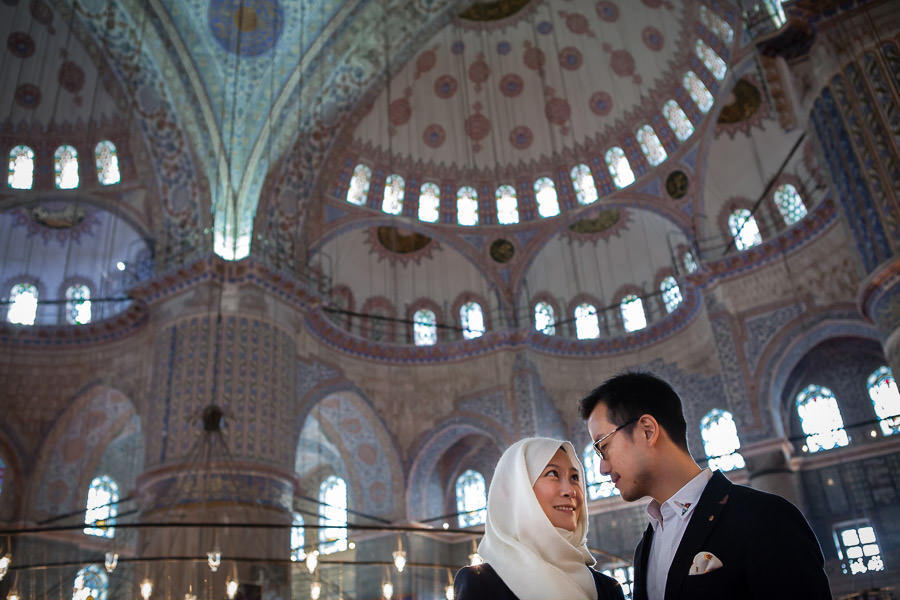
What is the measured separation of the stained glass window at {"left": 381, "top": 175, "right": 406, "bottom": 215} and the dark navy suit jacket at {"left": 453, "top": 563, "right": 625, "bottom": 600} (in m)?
16.2

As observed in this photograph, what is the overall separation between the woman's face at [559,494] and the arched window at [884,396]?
47.1 ft

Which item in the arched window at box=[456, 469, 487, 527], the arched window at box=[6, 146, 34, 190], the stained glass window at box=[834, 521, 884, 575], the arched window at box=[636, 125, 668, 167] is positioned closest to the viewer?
the stained glass window at box=[834, 521, 884, 575]

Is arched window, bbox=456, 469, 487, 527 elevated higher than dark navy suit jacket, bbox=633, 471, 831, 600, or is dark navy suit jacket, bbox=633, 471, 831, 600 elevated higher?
arched window, bbox=456, 469, 487, 527

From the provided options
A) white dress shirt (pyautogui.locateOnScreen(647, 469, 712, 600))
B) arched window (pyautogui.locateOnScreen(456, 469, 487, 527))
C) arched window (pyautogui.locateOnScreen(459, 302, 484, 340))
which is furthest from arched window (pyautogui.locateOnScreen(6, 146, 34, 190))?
white dress shirt (pyautogui.locateOnScreen(647, 469, 712, 600))

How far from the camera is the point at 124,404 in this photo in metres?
16.4

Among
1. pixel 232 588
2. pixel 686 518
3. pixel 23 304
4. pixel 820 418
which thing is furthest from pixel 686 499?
pixel 23 304

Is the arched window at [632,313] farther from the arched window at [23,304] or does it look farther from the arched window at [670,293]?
the arched window at [23,304]

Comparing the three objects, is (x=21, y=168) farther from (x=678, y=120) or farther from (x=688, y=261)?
(x=688, y=261)

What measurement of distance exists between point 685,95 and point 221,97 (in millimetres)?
9392

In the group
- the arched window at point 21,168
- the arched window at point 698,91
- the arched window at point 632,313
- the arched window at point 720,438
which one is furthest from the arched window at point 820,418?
the arched window at point 21,168

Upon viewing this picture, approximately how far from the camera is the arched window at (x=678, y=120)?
17.0 meters

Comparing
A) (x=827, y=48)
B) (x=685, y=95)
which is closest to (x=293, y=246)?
(x=685, y=95)

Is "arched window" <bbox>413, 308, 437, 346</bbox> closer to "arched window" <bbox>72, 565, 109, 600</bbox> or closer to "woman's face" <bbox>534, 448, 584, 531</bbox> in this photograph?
"arched window" <bbox>72, 565, 109, 600</bbox>

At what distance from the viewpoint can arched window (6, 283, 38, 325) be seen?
650 inches
